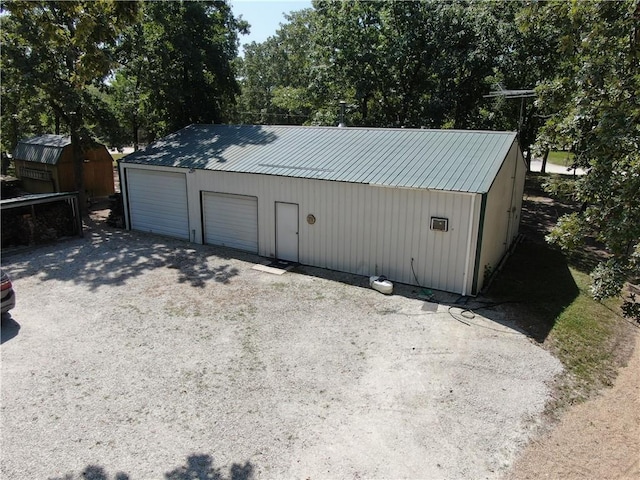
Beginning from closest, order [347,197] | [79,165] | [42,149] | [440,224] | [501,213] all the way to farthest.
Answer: [440,224], [347,197], [501,213], [79,165], [42,149]

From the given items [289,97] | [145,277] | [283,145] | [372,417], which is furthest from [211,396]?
[289,97]

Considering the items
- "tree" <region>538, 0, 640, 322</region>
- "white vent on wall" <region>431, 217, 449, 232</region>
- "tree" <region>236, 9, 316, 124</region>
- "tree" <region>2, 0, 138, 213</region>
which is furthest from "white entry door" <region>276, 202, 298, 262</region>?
"tree" <region>236, 9, 316, 124</region>

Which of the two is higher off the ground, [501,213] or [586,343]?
[501,213]

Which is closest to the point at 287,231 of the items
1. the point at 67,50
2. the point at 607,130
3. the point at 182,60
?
the point at 607,130

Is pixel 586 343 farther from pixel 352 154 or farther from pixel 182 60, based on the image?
pixel 182 60

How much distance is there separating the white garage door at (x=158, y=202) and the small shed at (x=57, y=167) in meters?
4.28

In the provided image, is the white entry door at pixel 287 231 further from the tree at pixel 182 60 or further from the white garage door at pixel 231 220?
the tree at pixel 182 60

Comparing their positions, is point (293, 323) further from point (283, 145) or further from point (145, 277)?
point (283, 145)

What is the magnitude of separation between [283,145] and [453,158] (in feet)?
18.2

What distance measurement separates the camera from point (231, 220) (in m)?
14.3

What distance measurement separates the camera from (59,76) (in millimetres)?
16516

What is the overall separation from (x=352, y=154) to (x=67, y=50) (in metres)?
9.67

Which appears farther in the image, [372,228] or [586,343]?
[372,228]

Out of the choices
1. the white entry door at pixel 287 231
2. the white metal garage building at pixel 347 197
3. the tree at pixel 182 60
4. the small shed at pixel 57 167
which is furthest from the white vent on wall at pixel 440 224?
the small shed at pixel 57 167
